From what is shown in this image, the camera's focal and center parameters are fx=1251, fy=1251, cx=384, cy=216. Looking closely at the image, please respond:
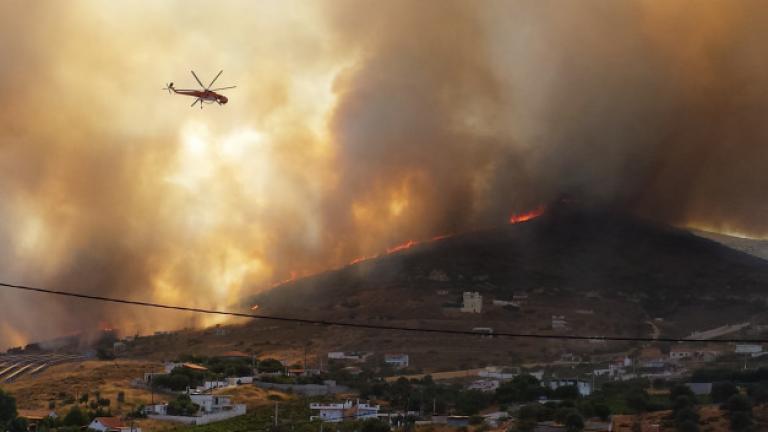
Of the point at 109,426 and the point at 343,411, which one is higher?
the point at 343,411

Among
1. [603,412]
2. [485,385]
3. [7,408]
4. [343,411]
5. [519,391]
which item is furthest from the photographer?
[485,385]

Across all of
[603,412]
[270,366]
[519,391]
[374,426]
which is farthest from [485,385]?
[270,366]

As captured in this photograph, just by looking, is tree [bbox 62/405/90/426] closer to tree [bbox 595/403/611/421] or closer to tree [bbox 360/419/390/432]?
tree [bbox 360/419/390/432]

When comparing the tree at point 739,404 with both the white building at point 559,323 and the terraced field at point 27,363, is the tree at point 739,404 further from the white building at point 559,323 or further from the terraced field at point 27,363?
the terraced field at point 27,363

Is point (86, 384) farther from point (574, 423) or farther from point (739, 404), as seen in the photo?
point (739, 404)

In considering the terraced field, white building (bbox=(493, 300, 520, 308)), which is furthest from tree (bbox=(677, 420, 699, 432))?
the terraced field

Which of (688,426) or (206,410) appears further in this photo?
(206,410)

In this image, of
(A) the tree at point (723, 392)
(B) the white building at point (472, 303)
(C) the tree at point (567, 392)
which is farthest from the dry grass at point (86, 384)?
(A) the tree at point (723, 392)
